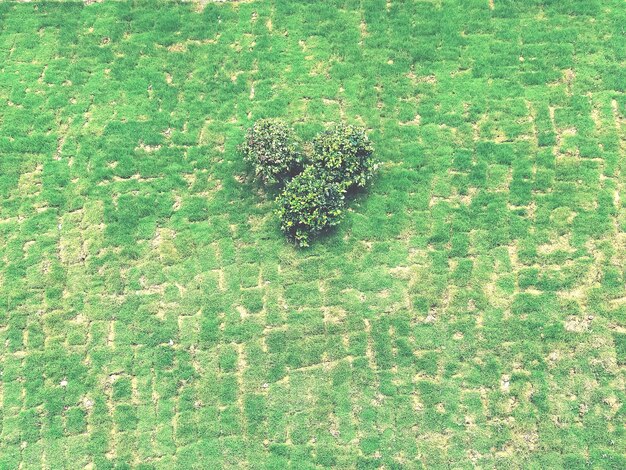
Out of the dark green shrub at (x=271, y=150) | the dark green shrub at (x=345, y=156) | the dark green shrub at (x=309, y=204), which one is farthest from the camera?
the dark green shrub at (x=271, y=150)

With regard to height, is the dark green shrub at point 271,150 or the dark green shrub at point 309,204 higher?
the dark green shrub at point 271,150

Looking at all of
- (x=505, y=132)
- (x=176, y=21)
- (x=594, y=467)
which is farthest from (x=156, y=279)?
(x=594, y=467)

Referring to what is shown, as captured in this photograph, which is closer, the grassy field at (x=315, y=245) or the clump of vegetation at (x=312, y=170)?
the grassy field at (x=315, y=245)

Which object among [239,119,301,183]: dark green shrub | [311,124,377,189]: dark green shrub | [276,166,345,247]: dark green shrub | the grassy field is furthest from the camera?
[239,119,301,183]: dark green shrub

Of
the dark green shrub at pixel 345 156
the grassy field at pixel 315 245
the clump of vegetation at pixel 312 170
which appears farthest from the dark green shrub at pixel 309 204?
the grassy field at pixel 315 245

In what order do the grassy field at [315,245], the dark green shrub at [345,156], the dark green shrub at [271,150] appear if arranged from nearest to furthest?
the grassy field at [315,245] < the dark green shrub at [345,156] < the dark green shrub at [271,150]

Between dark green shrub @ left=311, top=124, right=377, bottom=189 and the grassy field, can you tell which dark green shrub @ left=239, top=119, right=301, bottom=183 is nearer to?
dark green shrub @ left=311, top=124, right=377, bottom=189

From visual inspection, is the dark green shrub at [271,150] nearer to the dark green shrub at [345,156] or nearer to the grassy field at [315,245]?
the dark green shrub at [345,156]

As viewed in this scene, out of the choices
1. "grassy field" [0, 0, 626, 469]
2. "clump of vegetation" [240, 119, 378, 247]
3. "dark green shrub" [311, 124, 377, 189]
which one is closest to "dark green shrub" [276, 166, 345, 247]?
"clump of vegetation" [240, 119, 378, 247]
